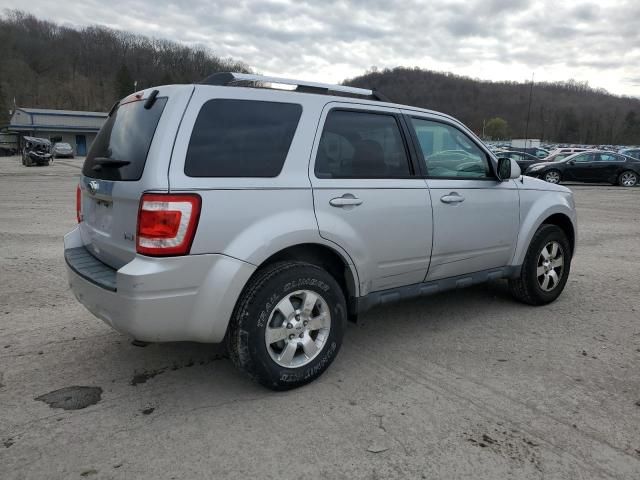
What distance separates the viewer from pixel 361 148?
365cm

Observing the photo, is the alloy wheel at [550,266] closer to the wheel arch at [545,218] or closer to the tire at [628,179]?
the wheel arch at [545,218]

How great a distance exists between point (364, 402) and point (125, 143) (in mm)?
2133

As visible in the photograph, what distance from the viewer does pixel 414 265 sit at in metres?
3.88

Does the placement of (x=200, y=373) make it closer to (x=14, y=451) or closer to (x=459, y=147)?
(x=14, y=451)

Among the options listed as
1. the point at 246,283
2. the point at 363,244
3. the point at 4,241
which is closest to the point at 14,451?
the point at 246,283

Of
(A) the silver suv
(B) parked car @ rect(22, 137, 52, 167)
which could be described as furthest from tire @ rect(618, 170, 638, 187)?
(B) parked car @ rect(22, 137, 52, 167)

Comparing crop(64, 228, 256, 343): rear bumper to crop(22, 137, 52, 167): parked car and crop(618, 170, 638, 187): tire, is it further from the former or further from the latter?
crop(22, 137, 52, 167): parked car

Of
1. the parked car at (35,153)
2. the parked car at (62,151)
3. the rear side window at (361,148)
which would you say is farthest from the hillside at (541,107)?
the rear side window at (361,148)

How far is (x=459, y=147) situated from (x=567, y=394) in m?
2.11

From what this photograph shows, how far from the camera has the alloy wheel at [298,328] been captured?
3.14 m

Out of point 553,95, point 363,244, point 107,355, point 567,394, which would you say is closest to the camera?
point 567,394

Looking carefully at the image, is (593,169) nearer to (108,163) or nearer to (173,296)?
(108,163)

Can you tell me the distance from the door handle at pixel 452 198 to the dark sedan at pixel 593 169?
18972mm

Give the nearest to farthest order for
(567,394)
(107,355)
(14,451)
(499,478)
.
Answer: (499,478), (14,451), (567,394), (107,355)
